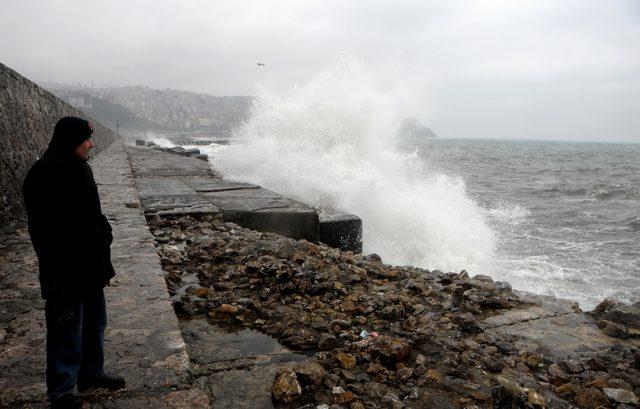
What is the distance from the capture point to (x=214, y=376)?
6.27ft

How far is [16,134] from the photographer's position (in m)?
4.34

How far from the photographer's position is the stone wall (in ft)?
12.8

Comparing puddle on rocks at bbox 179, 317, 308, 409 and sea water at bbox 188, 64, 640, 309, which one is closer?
puddle on rocks at bbox 179, 317, 308, 409

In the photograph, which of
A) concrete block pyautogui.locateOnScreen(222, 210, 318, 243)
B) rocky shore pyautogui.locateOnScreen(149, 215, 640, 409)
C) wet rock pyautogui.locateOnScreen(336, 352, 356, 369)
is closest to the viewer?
rocky shore pyautogui.locateOnScreen(149, 215, 640, 409)

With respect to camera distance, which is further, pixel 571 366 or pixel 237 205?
pixel 237 205

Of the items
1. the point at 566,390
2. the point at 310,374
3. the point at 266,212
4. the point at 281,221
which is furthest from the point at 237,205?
the point at 566,390

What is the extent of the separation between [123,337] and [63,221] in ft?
2.20

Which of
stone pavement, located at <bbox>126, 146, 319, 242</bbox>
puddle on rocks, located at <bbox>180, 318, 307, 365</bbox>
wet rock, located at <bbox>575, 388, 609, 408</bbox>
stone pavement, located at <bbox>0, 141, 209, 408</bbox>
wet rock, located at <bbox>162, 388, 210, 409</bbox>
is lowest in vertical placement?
puddle on rocks, located at <bbox>180, 318, 307, 365</bbox>

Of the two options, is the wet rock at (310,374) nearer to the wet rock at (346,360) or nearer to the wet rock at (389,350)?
the wet rock at (346,360)

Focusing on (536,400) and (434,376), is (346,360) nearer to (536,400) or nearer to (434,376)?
(434,376)

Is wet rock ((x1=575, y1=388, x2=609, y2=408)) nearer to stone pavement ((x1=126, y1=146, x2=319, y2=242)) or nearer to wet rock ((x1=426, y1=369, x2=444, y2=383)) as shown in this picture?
wet rock ((x1=426, y1=369, x2=444, y2=383))

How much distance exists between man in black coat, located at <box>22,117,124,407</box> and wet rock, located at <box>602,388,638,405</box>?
207 cm

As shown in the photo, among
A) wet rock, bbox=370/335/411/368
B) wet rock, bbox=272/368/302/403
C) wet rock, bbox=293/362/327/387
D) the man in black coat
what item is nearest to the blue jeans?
the man in black coat

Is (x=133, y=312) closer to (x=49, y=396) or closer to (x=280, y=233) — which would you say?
(x=49, y=396)
